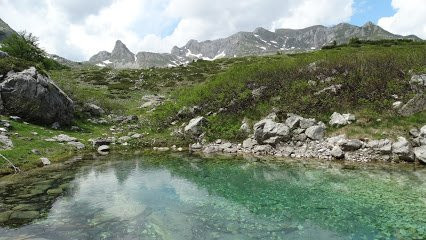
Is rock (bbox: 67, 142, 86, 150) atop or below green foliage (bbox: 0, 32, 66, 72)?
below

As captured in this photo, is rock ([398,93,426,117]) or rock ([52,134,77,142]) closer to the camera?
rock ([398,93,426,117])

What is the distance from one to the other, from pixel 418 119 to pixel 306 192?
18.4 m

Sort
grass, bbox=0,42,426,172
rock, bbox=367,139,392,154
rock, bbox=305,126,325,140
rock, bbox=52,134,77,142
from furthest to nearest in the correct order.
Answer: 1. rock, bbox=52,134,77,142
2. rock, bbox=305,126,325,140
3. grass, bbox=0,42,426,172
4. rock, bbox=367,139,392,154

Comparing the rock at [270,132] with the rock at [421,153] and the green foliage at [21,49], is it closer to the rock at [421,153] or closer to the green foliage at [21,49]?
the rock at [421,153]

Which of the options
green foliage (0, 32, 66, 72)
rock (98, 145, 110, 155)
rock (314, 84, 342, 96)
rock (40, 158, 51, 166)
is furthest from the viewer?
green foliage (0, 32, 66, 72)

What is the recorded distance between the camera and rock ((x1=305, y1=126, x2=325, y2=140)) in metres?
35.9

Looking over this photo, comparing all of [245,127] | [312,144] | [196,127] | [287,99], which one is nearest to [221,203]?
[312,144]

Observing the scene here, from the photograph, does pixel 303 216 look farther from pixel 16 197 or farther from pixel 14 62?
pixel 14 62

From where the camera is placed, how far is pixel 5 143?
3291 centimetres

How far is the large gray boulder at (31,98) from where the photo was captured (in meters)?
42.4

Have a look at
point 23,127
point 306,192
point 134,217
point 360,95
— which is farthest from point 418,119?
point 23,127

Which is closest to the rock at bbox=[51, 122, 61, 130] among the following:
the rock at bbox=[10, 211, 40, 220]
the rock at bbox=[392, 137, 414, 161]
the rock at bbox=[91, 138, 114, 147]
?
the rock at bbox=[91, 138, 114, 147]

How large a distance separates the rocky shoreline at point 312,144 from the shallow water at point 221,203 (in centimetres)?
250

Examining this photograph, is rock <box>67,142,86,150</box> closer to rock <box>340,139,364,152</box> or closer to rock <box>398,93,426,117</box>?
rock <box>340,139,364,152</box>
